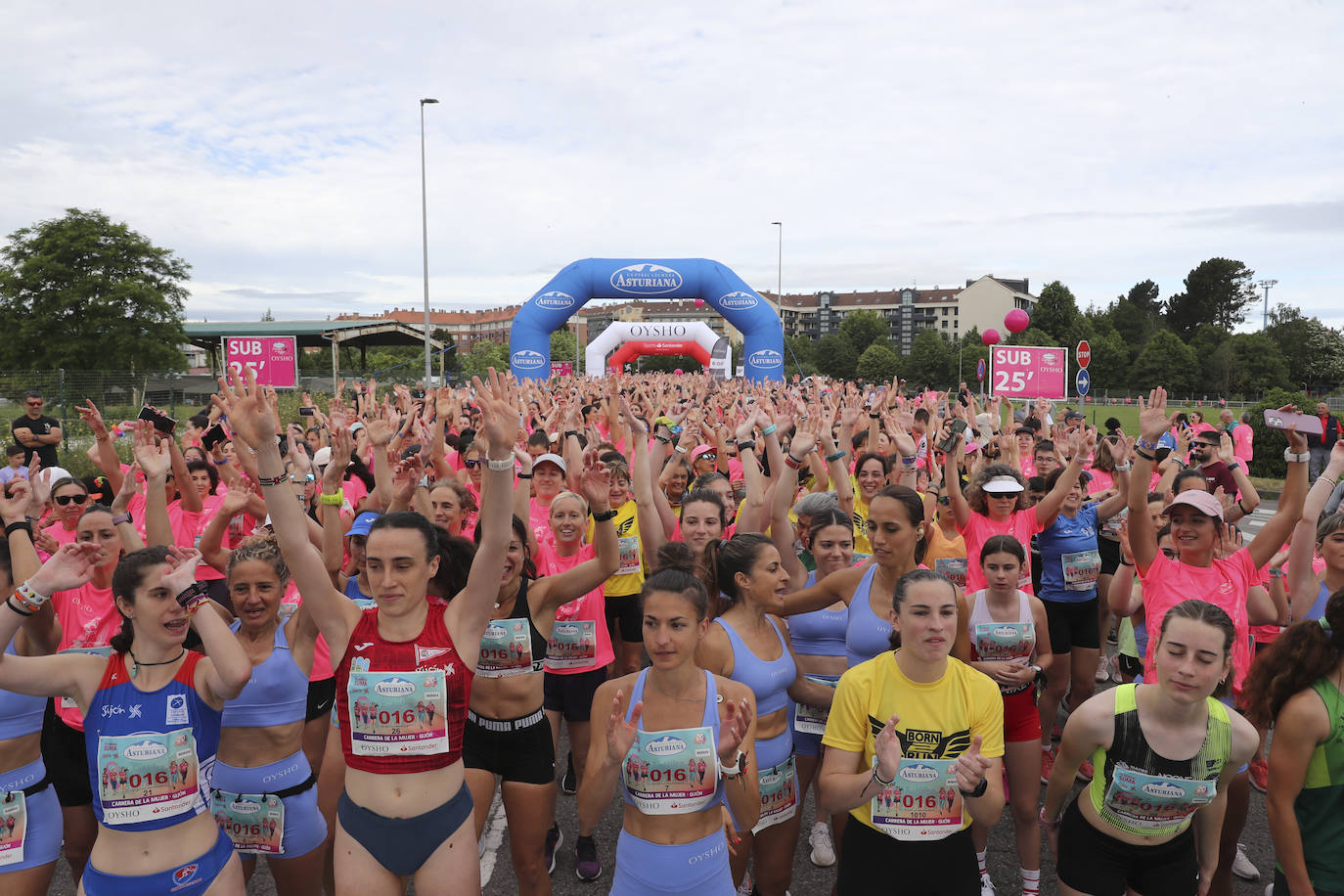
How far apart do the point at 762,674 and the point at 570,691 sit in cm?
132

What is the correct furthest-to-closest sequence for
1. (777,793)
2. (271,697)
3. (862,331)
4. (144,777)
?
1. (862,331)
2. (777,793)
3. (271,697)
4. (144,777)

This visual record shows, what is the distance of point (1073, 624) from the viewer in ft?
16.6

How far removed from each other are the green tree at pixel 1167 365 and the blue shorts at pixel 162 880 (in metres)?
56.8

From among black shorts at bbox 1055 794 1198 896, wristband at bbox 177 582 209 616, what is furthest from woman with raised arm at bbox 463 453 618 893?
black shorts at bbox 1055 794 1198 896

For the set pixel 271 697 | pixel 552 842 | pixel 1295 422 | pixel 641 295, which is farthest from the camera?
pixel 641 295

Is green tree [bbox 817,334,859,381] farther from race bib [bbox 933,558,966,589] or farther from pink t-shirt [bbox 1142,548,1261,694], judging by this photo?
pink t-shirt [bbox 1142,548,1261,694]

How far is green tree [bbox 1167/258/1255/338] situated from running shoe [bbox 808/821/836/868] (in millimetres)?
81162

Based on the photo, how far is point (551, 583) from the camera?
344 cm

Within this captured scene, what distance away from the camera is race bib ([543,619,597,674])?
13.3 feet

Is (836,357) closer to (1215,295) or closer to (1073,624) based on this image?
(1215,295)

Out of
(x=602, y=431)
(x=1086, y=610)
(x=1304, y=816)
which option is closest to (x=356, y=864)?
(x=1304, y=816)

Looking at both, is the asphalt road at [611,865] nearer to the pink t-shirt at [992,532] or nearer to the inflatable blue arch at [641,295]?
the pink t-shirt at [992,532]

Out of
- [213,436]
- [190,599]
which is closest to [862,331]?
[213,436]

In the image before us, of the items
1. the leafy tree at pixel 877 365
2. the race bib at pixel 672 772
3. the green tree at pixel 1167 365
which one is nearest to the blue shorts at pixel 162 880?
the race bib at pixel 672 772
